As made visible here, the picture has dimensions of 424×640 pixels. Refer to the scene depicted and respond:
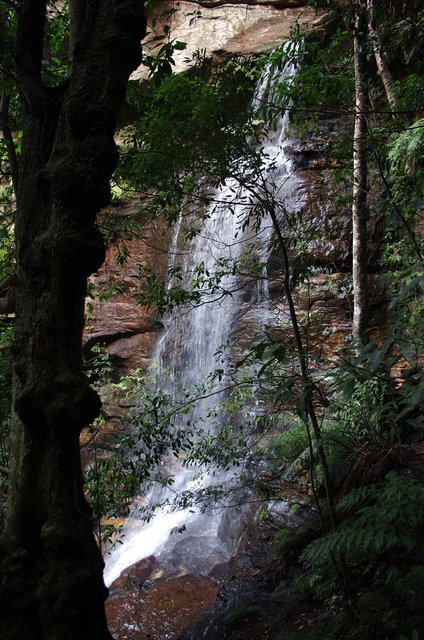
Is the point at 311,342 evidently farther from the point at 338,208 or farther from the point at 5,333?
the point at 5,333

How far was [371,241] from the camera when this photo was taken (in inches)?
384

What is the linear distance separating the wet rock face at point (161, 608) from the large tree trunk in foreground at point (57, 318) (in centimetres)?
337

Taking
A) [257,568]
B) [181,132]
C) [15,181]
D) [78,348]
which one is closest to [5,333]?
[15,181]

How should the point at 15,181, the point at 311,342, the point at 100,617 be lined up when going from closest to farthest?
the point at 100,617, the point at 15,181, the point at 311,342

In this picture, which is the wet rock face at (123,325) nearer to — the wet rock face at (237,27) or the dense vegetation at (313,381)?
the dense vegetation at (313,381)

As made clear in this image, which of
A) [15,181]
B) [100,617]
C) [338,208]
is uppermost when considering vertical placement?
[338,208]

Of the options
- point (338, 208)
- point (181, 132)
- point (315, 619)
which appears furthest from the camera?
point (338, 208)

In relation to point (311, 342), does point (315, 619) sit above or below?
below

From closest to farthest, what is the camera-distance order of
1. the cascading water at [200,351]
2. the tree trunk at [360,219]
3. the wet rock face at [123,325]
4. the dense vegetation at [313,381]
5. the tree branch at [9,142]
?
the dense vegetation at [313,381] < the tree branch at [9,142] < the tree trunk at [360,219] < the cascading water at [200,351] < the wet rock face at [123,325]

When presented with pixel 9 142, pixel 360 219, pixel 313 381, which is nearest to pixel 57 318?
pixel 313 381

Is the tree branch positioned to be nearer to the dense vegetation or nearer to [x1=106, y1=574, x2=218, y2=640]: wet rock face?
the dense vegetation

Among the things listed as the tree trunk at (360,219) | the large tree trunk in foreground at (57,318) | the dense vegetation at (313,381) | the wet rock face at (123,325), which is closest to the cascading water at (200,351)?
the wet rock face at (123,325)

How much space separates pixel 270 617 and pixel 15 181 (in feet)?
15.2

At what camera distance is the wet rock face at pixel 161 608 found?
477 cm
